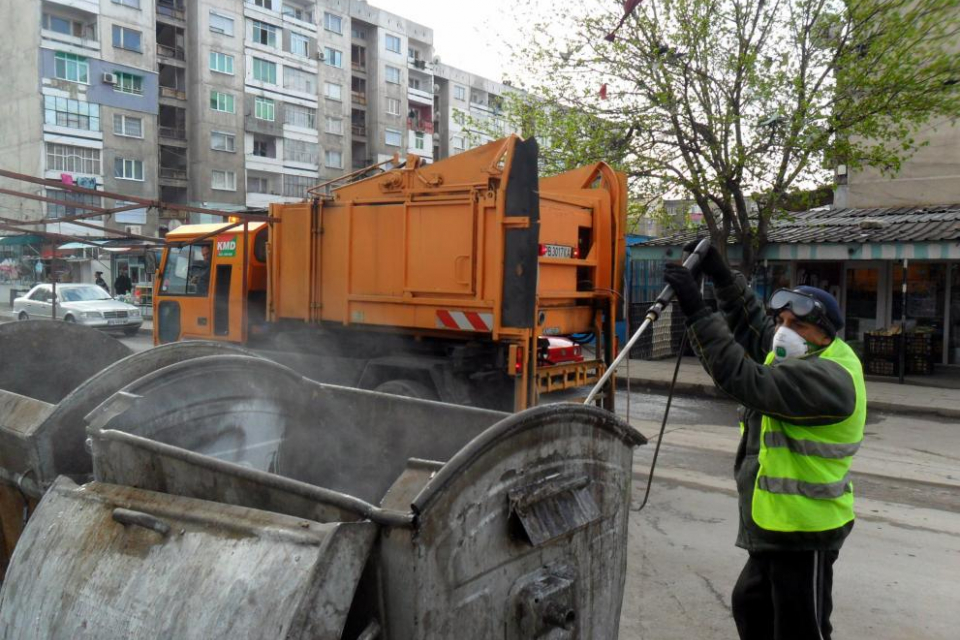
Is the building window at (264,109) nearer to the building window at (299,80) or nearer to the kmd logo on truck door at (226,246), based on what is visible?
the building window at (299,80)

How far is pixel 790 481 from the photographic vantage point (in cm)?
279

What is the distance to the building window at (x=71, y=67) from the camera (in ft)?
117

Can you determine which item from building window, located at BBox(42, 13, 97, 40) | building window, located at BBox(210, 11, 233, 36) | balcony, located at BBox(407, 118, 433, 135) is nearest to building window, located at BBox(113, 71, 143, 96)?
building window, located at BBox(42, 13, 97, 40)

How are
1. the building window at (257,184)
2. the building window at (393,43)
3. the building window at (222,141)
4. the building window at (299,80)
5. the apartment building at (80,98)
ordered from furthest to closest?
the building window at (393,43), the building window at (299,80), the building window at (257,184), the building window at (222,141), the apartment building at (80,98)

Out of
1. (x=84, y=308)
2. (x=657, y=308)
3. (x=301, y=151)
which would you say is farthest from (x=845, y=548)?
(x=301, y=151)

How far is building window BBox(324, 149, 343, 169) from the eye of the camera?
4941 centimetres

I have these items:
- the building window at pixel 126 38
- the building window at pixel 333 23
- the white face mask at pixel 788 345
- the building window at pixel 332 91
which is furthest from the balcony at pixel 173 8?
the white face mask at pixel 788 345

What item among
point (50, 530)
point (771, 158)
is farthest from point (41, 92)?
point (50, 530)

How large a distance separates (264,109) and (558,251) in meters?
42.2

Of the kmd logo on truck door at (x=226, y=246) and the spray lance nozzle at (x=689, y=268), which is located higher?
the kmd logo on truck door at (x=226, y=246)

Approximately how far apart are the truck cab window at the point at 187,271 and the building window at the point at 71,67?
33.2 metres

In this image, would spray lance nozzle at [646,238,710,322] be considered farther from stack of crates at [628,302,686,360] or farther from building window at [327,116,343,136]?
building window at [327,116,343,136]

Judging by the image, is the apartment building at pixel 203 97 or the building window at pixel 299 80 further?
the building window at pixel 299 80

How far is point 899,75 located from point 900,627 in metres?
11.1
